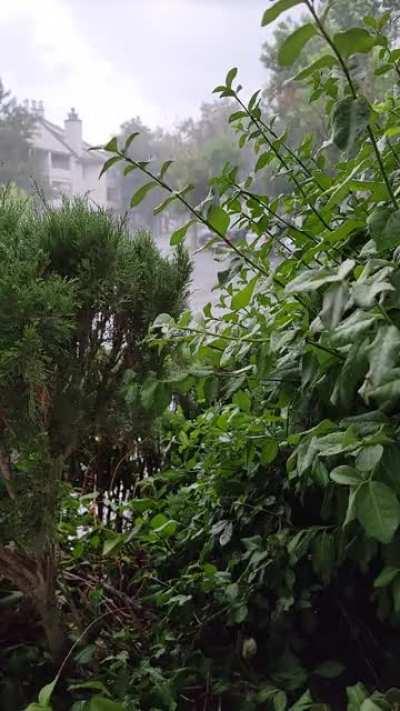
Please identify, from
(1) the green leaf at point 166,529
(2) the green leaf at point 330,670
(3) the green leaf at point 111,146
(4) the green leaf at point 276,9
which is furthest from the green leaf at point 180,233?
(2) the green leaf at point 330,670

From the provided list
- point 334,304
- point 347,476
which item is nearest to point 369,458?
point 347,476

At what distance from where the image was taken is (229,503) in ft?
3.43

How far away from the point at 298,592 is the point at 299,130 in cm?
107

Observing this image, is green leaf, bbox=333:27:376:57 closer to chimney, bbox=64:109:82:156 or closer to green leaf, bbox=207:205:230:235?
green leaf, bbox=207:205:230:235

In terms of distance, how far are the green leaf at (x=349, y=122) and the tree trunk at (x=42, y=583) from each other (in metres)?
0.67

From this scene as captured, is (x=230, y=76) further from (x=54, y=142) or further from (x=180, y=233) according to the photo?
(x=54, y=142)

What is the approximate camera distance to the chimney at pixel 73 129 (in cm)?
176

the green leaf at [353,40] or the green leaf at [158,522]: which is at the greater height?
the green leaf at [353,40]

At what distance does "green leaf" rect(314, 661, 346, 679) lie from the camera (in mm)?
900

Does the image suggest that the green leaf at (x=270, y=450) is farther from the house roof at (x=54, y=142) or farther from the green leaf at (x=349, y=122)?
the house roof at (x=54, y=142)

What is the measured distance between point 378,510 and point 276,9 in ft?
1.27

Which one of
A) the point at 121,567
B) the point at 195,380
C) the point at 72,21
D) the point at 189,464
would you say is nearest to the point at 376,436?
the point at 195,380

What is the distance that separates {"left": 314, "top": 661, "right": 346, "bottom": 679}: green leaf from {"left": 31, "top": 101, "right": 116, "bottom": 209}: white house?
111 centimetres

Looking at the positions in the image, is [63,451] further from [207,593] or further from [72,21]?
[72,21]
